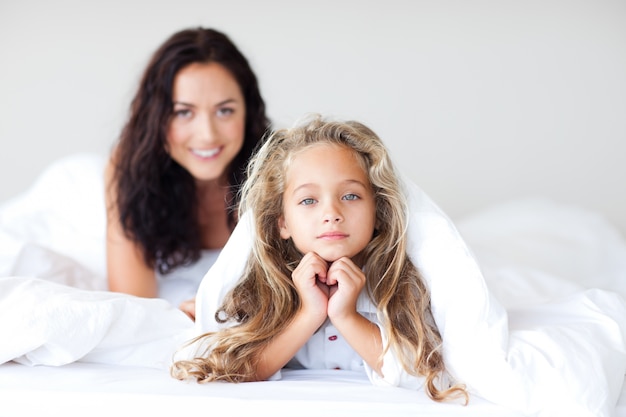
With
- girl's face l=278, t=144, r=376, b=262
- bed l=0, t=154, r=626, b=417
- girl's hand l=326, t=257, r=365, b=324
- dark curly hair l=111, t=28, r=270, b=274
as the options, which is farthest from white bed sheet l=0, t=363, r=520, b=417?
dark curly hair l=111, t=28, r=270, b=274

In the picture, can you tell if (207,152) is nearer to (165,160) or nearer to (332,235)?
(165,160)

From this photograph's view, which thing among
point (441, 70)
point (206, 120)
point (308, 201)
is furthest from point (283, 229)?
point (441, 70)

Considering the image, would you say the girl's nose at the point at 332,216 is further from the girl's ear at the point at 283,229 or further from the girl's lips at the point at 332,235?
the girl's ear at the point at 283,229

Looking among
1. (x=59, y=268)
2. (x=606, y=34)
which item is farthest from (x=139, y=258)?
(x=606, y=34)

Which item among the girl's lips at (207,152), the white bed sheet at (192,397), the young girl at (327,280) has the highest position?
the girl's lips at (207,152)

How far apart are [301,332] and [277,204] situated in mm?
309

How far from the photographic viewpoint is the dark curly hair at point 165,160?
2.34 m

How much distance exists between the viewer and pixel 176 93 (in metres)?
2.32

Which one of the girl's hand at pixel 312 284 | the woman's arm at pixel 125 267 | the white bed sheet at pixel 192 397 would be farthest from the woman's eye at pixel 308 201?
the woman's arm at pixel 125 267

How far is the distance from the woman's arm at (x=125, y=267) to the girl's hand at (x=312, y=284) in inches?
34.6

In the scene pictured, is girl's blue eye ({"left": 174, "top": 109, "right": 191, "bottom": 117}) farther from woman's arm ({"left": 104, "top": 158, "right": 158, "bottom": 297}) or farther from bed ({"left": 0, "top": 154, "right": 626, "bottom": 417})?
bed ({"left": 0, "top": 154, "right": 626, "bottom": 417})

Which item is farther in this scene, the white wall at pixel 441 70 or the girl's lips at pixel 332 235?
the white wall at pixel 441 70

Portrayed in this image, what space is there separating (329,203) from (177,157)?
945mm

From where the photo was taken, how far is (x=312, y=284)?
5.32 ft
